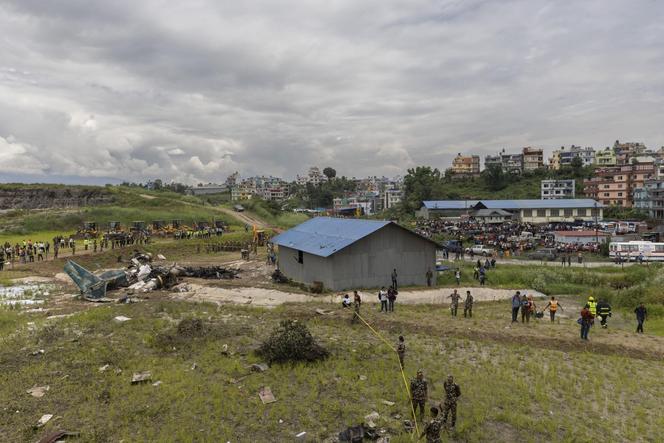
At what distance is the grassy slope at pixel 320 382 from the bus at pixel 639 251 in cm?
3036

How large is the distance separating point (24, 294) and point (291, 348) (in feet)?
62.1

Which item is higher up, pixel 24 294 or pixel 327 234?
pixel 327 234

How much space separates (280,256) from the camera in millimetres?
36281

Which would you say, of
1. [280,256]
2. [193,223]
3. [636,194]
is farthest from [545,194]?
[280,256]

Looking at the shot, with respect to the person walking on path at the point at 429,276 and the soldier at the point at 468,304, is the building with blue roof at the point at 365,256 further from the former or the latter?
the soldier at the point at 468,304

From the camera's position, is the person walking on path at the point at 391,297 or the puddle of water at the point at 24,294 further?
the puddle of water at the point at 24,294

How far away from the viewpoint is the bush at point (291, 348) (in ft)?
47.7

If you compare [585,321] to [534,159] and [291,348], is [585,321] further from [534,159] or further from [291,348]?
[534,159]

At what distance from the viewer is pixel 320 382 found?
13125mm

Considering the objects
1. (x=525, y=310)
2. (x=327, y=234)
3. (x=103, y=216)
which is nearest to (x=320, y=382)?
(x=525, y=310)

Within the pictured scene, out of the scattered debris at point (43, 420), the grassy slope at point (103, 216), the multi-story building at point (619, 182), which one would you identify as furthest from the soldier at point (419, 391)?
the multi-story building at point (619, 182)

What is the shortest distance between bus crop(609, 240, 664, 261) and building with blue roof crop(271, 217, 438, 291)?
1025 inches

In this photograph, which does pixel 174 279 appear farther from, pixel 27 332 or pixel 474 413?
pixel 474 413

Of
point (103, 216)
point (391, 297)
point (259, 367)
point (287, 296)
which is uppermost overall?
point (103, 216)
